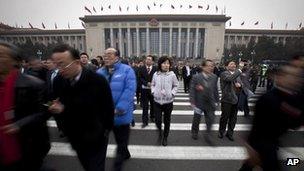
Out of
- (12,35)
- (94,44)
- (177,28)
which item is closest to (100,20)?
(94,44)

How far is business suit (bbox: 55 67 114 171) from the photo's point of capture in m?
3.07

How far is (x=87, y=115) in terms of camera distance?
10.2 ft

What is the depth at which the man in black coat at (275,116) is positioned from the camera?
272cm

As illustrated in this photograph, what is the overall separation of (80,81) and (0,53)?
0.78 metres

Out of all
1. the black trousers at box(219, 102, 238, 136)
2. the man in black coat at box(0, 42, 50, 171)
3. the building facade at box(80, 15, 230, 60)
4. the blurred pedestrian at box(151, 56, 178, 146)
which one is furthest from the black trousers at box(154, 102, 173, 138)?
the building facade at box(80, 15, 230, 60)

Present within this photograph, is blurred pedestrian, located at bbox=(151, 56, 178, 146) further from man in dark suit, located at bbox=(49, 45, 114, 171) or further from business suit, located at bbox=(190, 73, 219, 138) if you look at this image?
man in dark suit, located at bbox=(49, 45, 114, 171)

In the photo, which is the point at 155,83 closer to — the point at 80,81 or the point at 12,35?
the point at 80,81

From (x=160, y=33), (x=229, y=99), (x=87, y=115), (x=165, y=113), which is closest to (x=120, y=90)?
(x=87, y=115)

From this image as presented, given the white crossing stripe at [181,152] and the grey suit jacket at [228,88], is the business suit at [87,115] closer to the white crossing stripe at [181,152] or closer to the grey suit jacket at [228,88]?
the white crossing stripe at [181,152]

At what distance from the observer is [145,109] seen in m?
8.28

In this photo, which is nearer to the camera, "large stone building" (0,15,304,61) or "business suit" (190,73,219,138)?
"business suit" (190,73,219,138)

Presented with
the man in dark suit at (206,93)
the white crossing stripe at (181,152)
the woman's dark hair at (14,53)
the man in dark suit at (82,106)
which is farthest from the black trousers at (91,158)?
the man in dark suit at (206,93)

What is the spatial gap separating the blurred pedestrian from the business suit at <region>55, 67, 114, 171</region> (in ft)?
10.3

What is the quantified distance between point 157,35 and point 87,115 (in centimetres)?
9857
